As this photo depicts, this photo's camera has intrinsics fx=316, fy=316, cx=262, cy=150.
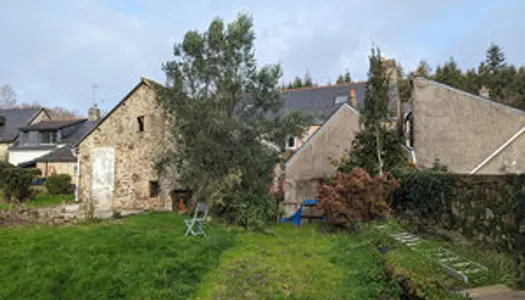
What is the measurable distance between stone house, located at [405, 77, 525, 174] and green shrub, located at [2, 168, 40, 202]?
734 inches

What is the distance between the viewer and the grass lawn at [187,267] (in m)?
4.95

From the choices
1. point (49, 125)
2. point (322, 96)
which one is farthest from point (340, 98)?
point (49, 125)

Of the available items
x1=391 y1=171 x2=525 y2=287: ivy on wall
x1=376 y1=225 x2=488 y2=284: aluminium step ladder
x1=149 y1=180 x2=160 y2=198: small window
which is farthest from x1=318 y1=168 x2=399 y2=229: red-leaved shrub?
x1=149 y1=180 x2=160 y2=198: small window

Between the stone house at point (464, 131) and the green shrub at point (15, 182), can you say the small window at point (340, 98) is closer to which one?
the stone house at point (464, 131)

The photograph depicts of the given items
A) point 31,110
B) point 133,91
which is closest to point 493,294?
point 133,91

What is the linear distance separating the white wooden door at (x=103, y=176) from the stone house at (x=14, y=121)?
21.6m

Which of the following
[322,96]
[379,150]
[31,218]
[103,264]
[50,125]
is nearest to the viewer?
[103,264]

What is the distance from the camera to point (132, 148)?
16703 millimetres

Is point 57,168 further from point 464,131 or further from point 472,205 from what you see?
point 472,205

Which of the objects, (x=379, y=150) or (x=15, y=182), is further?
(x=15, y=182)

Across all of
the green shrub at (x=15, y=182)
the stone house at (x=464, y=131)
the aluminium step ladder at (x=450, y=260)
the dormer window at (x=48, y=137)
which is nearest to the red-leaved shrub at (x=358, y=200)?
the aluminium step ladder at (x=450, y=260)

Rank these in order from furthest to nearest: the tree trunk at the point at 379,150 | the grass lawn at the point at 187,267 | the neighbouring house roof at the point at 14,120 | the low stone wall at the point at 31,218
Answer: the neighbouring house roof at the point at 14,120 → the tree trunk at the point at 379,150 → the low stone wall at the point at 31,218 → the grass lawn at the point at 187,267

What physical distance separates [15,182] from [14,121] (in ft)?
80.3

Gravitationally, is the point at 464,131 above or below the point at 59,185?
above
